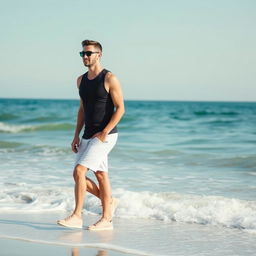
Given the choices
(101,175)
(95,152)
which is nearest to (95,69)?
(95,152)

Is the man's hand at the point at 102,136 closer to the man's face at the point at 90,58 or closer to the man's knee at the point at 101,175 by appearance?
the man's knee at the point at 101,175

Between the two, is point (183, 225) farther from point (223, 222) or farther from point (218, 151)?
point (218, 151)

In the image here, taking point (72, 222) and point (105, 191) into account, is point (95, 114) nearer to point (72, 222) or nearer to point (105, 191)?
point (105, 191)

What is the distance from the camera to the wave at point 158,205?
6.30 metres

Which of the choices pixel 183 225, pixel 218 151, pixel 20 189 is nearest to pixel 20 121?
pixel 218 151

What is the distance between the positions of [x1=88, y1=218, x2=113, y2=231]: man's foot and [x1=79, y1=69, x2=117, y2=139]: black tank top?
2.84ft

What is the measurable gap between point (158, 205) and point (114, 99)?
6.57 feet

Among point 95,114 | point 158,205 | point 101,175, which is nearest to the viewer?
point 95,114

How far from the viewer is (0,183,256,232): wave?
6.30 m

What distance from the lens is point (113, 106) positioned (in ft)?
17.9

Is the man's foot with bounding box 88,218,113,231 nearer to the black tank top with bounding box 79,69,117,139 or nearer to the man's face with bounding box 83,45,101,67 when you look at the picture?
the black tank top with bounding box 79,69,117,139

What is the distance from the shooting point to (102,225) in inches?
223

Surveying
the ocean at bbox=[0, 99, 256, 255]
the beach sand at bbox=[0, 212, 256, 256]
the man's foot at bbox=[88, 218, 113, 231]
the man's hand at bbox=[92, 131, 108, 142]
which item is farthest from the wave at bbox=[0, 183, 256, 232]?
the man's hand at bbox=[92, 131, 108, 142]

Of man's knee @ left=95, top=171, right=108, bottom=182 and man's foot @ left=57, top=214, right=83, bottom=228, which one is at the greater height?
man's knee @ left=95, top=171, right=108, bottom=182
